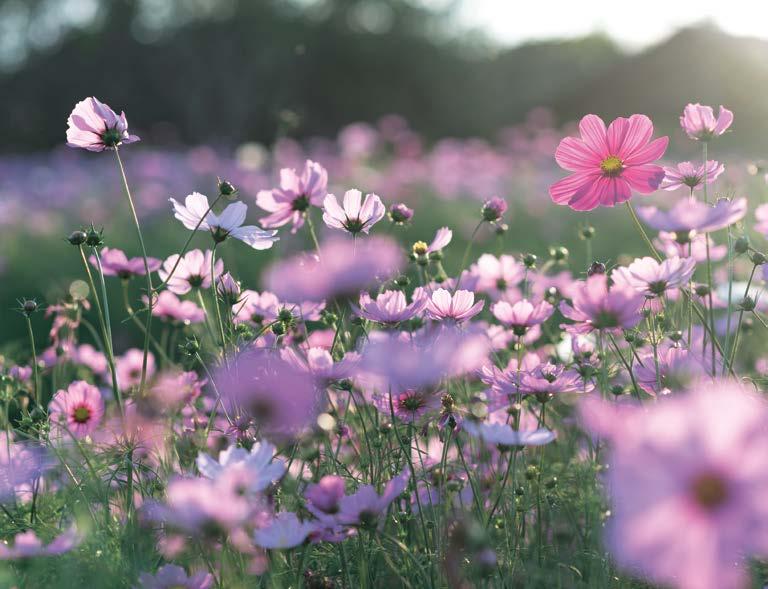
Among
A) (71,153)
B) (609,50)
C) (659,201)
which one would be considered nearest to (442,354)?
(659,201)

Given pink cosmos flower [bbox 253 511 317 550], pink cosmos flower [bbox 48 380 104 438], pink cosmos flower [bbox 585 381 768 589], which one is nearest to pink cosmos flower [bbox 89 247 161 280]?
pink cosmos flower [bbox 48 380 104 438]

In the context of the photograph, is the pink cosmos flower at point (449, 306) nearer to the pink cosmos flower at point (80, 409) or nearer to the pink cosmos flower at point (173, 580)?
the pink cosmos flower at point (173, 580)

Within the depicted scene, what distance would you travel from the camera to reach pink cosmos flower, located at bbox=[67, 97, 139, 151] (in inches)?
42.7

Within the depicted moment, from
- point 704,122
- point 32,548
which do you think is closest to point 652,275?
point 704,122

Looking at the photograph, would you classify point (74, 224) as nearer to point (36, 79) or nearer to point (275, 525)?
point (275, 525)

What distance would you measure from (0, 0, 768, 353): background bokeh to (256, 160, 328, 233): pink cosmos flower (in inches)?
159

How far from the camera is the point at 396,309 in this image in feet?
3.20

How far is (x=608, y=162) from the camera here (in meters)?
1.06

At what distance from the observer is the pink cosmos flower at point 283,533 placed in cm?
75

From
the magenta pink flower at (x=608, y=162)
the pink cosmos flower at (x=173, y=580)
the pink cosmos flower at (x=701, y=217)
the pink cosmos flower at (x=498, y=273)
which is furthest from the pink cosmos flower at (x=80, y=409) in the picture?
the pink cosmos flower at (x=701, y=217)

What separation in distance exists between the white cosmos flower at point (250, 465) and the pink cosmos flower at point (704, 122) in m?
0.70

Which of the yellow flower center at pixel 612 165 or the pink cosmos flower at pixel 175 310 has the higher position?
the yellow flower center at pixel 612 165

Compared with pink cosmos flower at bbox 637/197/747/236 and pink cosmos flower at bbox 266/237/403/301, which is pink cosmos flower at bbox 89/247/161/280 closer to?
pink cosmos flower at bbox 266/237/403/301

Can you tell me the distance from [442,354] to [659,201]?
3.37 metres
